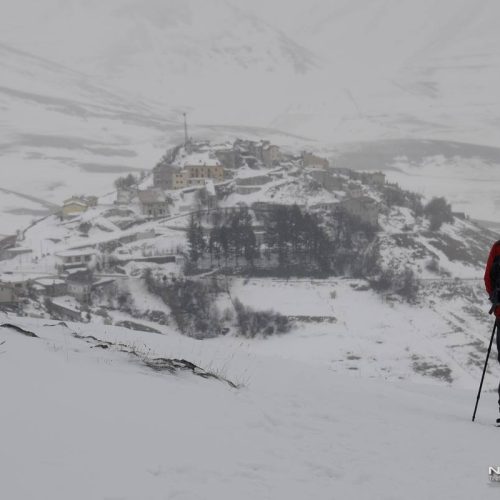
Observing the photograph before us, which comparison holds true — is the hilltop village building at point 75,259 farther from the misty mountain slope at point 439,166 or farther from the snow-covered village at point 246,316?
the misty mountain slope at point 439,166

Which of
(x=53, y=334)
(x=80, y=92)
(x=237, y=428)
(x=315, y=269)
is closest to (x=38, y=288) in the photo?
(x=315, y=269)

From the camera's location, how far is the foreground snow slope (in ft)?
9.40

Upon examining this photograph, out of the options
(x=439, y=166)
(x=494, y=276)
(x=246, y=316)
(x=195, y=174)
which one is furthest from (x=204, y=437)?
(x=439, y=166)

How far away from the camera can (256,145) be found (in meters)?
77.9

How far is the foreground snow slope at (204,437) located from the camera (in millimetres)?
2865

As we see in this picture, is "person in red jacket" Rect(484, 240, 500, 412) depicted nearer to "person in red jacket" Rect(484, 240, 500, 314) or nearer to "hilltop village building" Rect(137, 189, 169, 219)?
"person in red jacket" Rect(484, 240, 500, 314)

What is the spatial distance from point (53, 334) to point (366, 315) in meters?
37.6

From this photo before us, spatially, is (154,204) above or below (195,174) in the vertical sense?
below

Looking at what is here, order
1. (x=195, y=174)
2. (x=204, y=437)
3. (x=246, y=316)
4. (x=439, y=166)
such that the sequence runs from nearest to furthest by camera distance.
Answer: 1. (x=204, y=437)
2. (x=246, y=316)
3. (x=195, y=174)
4. (x=439, y=166)

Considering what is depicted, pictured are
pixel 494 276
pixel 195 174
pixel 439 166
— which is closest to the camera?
pixel 494 276

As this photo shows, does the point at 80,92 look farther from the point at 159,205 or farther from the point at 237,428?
the point at 237,428

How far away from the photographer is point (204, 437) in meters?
3.71

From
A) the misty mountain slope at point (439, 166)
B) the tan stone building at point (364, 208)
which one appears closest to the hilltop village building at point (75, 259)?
the tan stone building at point (364, 208)

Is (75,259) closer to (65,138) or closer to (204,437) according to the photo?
(204,437)
